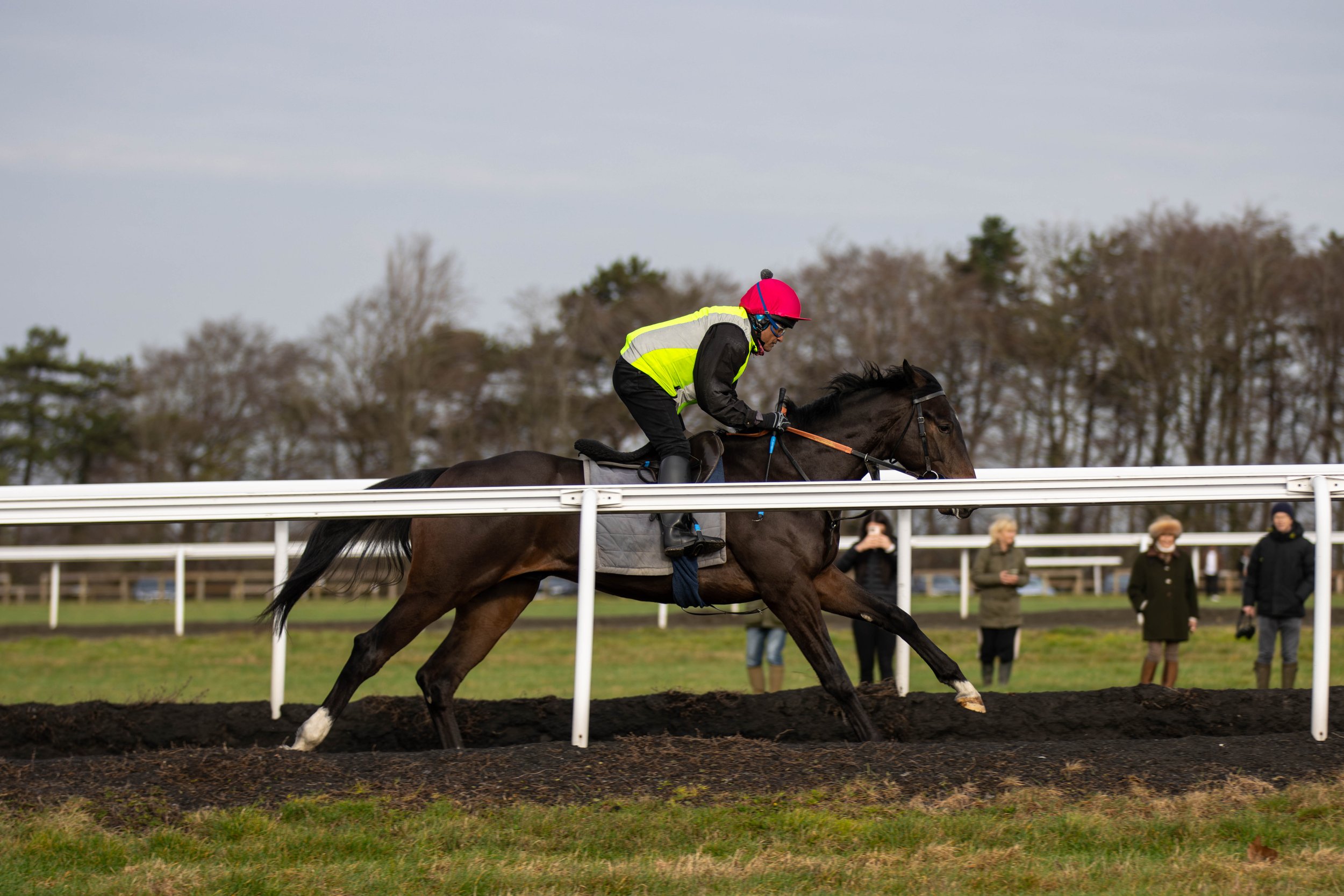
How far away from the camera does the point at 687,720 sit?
6.20 meters

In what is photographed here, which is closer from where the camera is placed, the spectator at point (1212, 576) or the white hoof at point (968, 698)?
the white hoof at point (968, 698)

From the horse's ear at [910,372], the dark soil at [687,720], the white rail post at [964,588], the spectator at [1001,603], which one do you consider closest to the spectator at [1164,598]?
the spectator at [1001,603]

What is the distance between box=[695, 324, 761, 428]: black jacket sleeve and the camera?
571 centimetres

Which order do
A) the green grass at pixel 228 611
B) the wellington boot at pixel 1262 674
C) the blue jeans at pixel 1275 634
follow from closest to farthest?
the wellington boot at pixel 1262 674 → the blue jeans at pixel 1275 634 → the green grass at pixel 228 611

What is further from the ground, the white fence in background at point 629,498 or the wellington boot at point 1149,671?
the white fence in background at point 629,498

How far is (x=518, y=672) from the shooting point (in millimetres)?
13094

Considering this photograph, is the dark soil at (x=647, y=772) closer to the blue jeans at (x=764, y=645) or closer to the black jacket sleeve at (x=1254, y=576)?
the black jacket sleeve at (x=1254, y=576)

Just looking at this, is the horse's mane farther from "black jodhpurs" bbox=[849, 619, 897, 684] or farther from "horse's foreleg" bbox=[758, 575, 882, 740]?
"black jodhpurs" bbox=[849, 619, 897, 684]

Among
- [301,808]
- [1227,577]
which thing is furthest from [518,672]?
[1227,577]

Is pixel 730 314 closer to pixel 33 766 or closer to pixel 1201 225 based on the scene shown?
pixel 33 766

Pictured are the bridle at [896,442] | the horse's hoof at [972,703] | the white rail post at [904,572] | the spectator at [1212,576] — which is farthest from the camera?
the spectator at [1212,576]

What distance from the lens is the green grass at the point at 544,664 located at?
35.9 feet

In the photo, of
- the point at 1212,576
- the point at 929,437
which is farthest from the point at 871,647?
the point at 1212,576

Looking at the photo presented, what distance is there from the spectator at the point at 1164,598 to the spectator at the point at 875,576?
188cm
